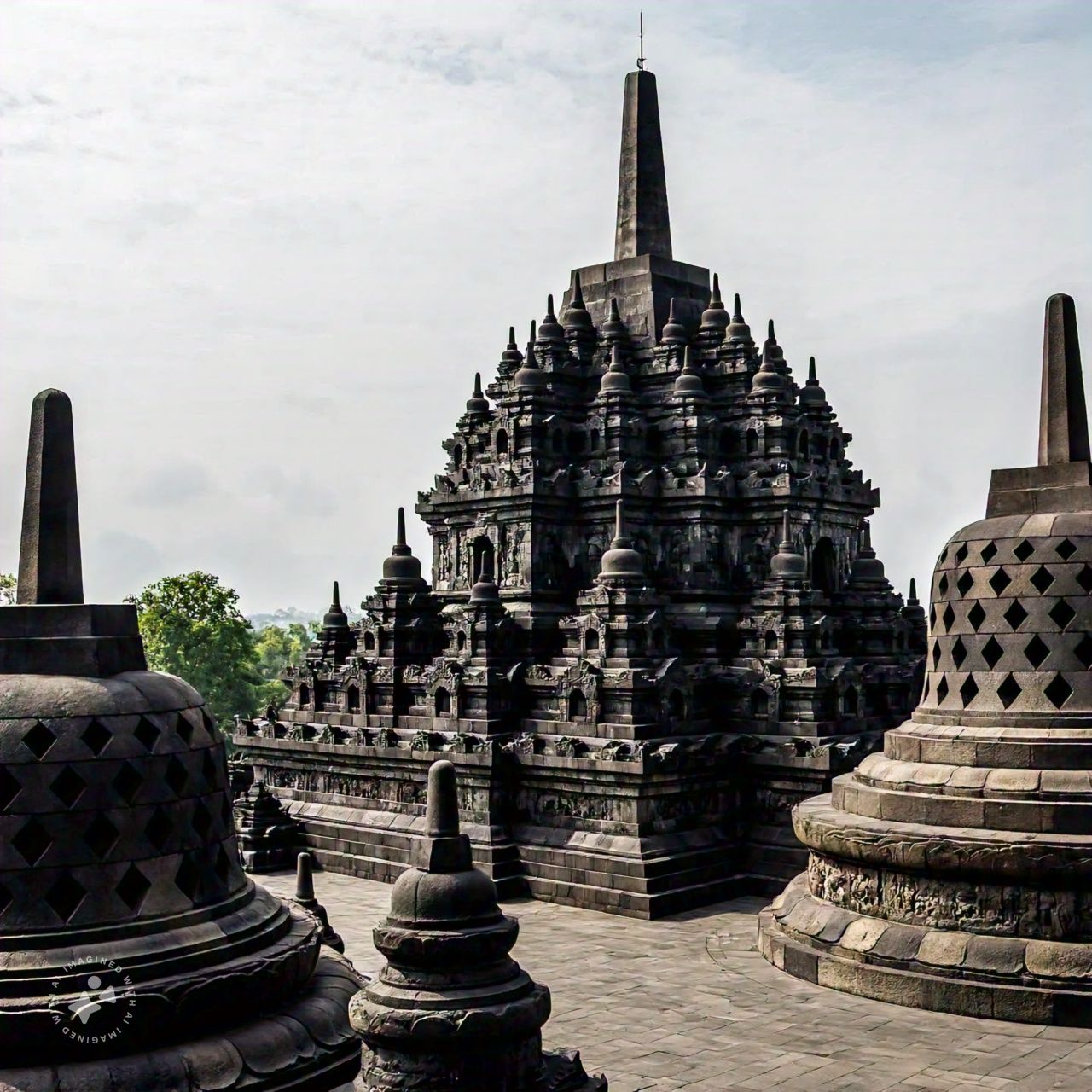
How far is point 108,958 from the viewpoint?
20.7 feet

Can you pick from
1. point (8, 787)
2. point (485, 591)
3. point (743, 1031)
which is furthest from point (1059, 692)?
point (485, 591)

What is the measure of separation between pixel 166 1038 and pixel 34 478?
125 inches

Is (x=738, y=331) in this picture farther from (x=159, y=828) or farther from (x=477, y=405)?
(x=159, y=828)

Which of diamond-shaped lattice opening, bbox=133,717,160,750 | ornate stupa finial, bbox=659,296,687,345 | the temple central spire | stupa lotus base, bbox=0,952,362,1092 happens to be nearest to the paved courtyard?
stupa lotus base, bbox=0,952,362,1092

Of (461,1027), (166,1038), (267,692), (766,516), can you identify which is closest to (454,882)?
(461,1027)

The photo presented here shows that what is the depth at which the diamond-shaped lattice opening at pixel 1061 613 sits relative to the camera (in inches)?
651

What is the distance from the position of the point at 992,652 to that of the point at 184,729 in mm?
12649

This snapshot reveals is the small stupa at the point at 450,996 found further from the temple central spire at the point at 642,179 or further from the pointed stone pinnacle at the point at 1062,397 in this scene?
the temple central spire at the point at 642,179

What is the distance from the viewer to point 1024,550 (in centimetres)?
1697

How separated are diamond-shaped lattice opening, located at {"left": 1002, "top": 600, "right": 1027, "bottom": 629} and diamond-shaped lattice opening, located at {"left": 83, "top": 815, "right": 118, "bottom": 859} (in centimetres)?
1323

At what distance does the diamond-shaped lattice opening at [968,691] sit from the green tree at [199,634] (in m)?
39.6

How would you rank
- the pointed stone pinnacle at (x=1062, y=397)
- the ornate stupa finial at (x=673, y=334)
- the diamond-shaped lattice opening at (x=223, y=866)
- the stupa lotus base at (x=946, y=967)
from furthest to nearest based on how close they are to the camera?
the ornate stupa finial at (x=673, y=334) < the pointed stone pinnacle at (x=1062, y=397) < the stupa lotus base at (x=946, y=967) < the diamond-shaped lattice opening at (x=223, y=866)

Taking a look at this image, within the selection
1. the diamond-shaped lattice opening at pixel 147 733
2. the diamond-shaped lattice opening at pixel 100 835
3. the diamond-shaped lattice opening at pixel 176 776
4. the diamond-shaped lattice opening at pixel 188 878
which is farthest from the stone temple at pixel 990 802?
the diamond-shaped lattice opening at pixel 100 835

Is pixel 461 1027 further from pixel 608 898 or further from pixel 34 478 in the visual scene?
pixel 608 898
